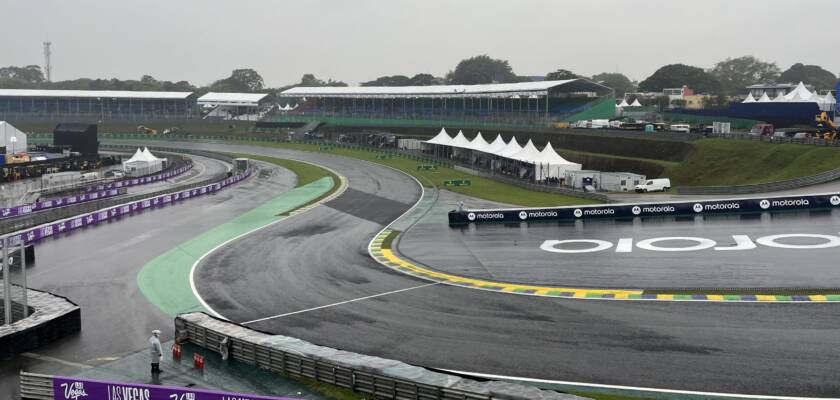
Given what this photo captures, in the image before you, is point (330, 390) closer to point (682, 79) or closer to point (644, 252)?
point (644, 252)

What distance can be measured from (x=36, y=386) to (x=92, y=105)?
531ft

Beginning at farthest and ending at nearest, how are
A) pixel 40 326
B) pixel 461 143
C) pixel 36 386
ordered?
pixel 461 143, pixel 40 326, pixel 36 386

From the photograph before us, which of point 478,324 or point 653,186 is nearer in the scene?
point 478,324

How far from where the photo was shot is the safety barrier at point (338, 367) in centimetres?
1773

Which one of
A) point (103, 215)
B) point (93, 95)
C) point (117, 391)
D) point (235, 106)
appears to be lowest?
point (117, 391)

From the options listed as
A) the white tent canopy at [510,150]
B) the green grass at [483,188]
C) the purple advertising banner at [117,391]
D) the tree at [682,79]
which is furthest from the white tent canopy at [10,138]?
the tree at [682,79]

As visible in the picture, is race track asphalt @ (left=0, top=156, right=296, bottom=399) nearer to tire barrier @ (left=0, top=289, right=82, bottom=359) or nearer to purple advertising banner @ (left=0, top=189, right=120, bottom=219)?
tire barrier @ (left=0, top=289, right=82, bottom=359)

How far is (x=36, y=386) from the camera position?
20.5 m

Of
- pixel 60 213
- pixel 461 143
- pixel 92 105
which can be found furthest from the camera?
pixel 92 105

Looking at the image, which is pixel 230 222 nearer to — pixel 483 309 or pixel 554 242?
pixel 554 242

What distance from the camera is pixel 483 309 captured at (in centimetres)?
2839

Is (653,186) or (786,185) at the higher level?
(786,185)

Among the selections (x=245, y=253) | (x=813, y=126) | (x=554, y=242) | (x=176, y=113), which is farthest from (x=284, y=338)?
(x=176, y=113)

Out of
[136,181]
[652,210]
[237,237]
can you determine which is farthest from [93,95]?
[652,210]
